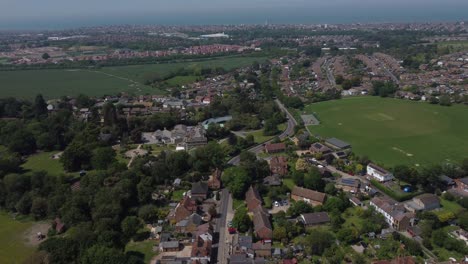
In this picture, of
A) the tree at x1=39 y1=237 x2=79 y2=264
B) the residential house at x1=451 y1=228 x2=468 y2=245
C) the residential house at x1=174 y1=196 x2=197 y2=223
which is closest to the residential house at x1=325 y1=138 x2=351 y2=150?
the residential house at x1=451 y1=228 x2=468 y2=245

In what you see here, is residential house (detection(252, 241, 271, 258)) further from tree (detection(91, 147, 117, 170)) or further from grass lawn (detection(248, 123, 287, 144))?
grass lawn (detection(248, 123, 287, 144))

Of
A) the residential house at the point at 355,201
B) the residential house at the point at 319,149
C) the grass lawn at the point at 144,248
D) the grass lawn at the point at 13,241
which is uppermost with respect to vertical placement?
the residential house at the point at 319,149

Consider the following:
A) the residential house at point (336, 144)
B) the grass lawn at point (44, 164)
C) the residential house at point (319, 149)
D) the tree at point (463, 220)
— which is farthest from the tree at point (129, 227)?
the residential house at point (336, 144)

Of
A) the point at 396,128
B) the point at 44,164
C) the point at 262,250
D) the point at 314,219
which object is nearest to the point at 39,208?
the point at 44,164

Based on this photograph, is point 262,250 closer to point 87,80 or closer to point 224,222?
point 224,222

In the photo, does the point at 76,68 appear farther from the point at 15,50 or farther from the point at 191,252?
the point at 191,252

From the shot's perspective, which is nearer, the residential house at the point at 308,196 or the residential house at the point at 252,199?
the residential house at the point at 252,199

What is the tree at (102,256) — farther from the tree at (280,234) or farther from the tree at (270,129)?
the tree at (270,129)

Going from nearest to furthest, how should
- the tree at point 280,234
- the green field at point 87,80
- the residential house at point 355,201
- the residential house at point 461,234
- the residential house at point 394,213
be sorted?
the residential house at point 461,234
the tree at point 280,234
the residential house at point 394,213
the residential house at point 355,201
the green field at point 87,80
